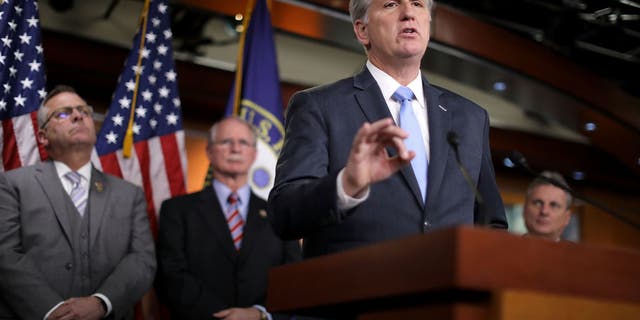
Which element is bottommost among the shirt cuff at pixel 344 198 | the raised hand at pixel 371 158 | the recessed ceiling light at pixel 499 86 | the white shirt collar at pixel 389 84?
the shirt cuff at pixel 344 198

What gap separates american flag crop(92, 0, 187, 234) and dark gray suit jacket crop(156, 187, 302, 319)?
0.94 ft

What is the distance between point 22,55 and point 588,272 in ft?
10.5

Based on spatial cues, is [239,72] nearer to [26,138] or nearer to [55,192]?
[26,138]

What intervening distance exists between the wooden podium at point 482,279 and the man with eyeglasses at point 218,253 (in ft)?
7.11

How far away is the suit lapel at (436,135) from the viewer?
1.84m

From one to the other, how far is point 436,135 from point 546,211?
8.51 feet

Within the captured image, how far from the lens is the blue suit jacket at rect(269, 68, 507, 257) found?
1.73 m

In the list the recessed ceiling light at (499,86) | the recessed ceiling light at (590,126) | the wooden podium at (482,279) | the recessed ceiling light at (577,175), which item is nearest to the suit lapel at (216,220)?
the wooden podium at (482,279)

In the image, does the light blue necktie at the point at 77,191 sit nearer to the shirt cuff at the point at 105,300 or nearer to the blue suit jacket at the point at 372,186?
the shirt cuff at the point at 105,300

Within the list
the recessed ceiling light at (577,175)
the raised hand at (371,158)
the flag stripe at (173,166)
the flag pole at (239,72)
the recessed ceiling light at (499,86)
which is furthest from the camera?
the recessed ceiling light at (577,175)

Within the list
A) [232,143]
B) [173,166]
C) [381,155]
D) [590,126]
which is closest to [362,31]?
[381,155]

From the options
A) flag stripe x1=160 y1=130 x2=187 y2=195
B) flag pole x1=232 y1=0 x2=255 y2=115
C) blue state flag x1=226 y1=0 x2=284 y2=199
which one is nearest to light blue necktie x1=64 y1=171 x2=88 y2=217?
flag stripe x1=160 y1=130 x2=187 y2=195

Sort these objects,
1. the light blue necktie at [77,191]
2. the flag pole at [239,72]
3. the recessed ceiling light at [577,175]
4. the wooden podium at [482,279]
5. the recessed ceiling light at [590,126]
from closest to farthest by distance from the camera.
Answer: the wooden podium at [482,279] → the light blue necktie at [77,191] → the flag pole at [239,72] → the recessed ceiling light at [590,126] → the recessed ceiling light at [577,175]

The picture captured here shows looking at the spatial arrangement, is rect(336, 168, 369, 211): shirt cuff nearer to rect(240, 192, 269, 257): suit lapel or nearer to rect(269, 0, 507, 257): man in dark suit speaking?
rect(269, 0, 507, 257): man in dark suit speaking
